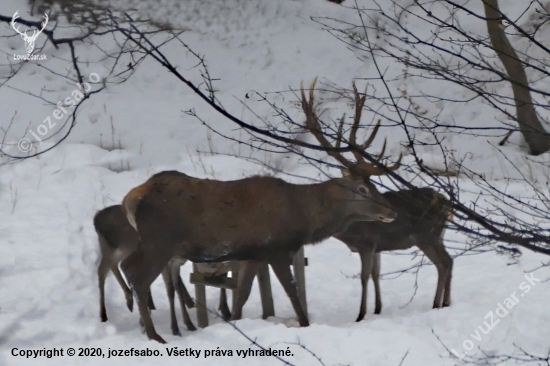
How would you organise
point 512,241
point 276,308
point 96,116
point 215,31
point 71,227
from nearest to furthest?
point 512,241, point 276,308, point 71,227, point 96,116, point 215,31

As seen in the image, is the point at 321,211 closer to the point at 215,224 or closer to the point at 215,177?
the point at 215,224

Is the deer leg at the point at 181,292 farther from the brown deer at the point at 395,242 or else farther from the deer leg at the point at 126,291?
the brown deer at the point at 395,242

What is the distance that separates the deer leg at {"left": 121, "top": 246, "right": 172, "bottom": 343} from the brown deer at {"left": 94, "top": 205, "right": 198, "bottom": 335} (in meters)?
0.46

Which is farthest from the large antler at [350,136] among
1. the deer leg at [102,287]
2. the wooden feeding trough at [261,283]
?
the deer leg at [102,287]

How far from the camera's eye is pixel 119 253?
718cm

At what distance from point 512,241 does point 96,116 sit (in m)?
11.9

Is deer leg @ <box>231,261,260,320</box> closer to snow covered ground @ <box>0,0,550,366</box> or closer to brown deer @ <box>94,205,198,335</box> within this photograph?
snow covered ground @ <box>0,0,550,366</box>

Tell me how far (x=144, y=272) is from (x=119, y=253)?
1.06 m

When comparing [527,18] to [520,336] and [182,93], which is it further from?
[520,336]

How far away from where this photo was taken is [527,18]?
49.0 ft

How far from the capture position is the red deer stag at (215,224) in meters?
6.15

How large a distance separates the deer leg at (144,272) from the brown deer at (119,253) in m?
0.46

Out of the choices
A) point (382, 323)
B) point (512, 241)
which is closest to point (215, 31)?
point (382, 323)

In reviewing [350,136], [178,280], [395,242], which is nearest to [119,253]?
[178,280]
